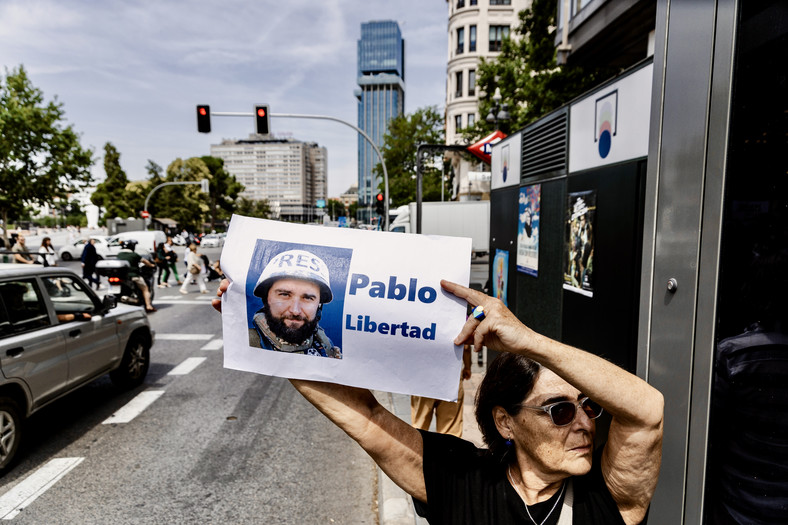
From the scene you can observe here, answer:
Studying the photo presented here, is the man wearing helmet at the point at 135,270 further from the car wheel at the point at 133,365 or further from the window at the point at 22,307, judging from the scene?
the window at the point at 22,307

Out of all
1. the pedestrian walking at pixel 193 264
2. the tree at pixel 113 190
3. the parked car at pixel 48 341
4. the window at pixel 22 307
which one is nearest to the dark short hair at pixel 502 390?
the parked car at pixel 48 341

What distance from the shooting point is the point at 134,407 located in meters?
6.36

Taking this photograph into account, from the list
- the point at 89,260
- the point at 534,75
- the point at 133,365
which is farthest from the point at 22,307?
the point at 534,75

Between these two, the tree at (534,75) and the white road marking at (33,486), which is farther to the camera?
the tree at (534,75)

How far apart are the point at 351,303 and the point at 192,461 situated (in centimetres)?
427

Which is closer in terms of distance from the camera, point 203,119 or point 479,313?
point 479,313

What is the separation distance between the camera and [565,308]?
425cm

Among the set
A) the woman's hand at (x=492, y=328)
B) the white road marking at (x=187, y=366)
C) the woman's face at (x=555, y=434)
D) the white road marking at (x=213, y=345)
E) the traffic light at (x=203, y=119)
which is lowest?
the white road marking at (x=213, y=345)

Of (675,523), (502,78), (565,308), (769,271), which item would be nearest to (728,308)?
(769,271)

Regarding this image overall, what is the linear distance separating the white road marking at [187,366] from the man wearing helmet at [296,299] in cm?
709

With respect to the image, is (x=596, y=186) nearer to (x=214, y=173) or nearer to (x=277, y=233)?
(x=277, y=233)

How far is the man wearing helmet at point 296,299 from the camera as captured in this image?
4.78 ft

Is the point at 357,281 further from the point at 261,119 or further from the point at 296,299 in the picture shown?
the point at 261,119

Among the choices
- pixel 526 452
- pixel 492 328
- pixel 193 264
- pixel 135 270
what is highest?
pixel 492 328
